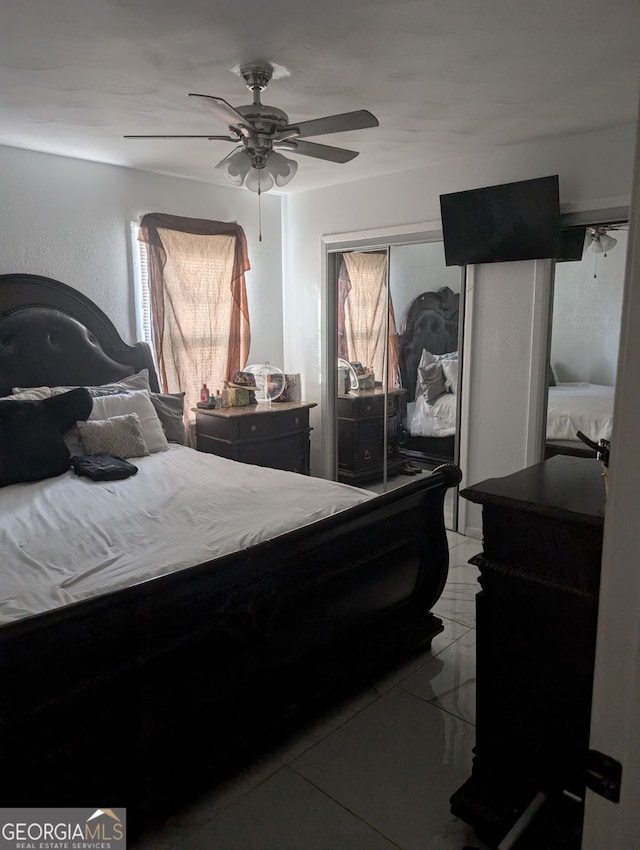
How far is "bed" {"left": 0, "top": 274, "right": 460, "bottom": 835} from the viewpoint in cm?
149

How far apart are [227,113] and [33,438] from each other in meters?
1.82

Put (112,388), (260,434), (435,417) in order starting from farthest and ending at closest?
(260,434)
(435,417)
(112,388)

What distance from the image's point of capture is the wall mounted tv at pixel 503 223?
3455 mm

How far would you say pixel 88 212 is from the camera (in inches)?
154

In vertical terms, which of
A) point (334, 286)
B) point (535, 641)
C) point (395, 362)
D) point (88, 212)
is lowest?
point (535, 641)

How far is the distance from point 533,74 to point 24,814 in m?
3.03

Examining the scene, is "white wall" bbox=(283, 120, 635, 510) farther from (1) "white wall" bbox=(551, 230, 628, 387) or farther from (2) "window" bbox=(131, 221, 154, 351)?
(2) "window" bbox=(131, 221, 154, 351)

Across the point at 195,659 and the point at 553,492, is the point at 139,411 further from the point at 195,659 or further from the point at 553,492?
the point at 553,492

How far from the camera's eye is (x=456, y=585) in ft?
11.2

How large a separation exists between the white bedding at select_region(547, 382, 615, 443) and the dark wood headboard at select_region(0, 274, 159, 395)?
107 inches

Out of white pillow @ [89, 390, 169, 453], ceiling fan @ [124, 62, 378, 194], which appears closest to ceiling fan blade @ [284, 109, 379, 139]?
ceiling fan @ [124, 62, 378, 194]

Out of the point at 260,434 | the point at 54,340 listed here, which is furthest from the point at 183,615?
the point at 260,434

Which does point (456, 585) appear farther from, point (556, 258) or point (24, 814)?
point (24, 814)

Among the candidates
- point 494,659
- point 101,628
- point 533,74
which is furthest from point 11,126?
point 494,659
